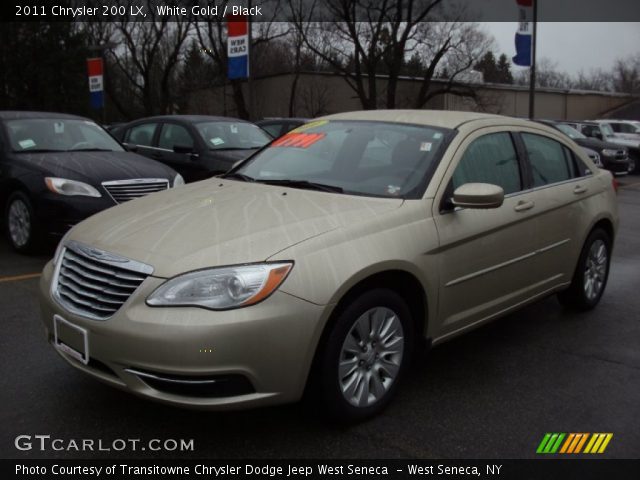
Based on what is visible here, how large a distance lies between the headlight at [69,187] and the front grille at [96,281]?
340 centimetres

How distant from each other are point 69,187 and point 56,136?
145 centimetres

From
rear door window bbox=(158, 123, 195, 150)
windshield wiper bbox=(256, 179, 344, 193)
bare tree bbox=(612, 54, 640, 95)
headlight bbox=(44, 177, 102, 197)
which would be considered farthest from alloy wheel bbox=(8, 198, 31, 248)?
bare tree bbox=(612, 54, 640, 95)

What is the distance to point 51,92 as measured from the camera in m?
33.8

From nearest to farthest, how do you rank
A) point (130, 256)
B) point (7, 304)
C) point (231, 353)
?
1. point (231, 353)
2. point (130, 256)
3. point (7, 304)

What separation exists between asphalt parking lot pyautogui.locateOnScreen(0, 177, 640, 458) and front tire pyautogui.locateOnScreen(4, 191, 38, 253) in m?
2.11

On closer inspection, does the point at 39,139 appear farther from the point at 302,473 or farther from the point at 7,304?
the point at 302,473

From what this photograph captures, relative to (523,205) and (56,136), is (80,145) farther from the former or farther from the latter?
(523,205)

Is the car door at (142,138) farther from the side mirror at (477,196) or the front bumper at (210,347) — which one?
the front bumper at (210,347)

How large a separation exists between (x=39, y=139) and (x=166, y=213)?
476 cm

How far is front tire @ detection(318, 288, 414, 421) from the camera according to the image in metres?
2.91

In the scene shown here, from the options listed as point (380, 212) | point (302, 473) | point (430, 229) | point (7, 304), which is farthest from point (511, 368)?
point (7, 304)

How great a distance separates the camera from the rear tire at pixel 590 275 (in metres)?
4.89

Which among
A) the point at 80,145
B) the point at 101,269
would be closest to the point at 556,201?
the point at 101,269

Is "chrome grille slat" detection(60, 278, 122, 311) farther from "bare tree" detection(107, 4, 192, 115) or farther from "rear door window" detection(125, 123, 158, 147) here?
"bare tree" detection(107, 4, 192, 115)
